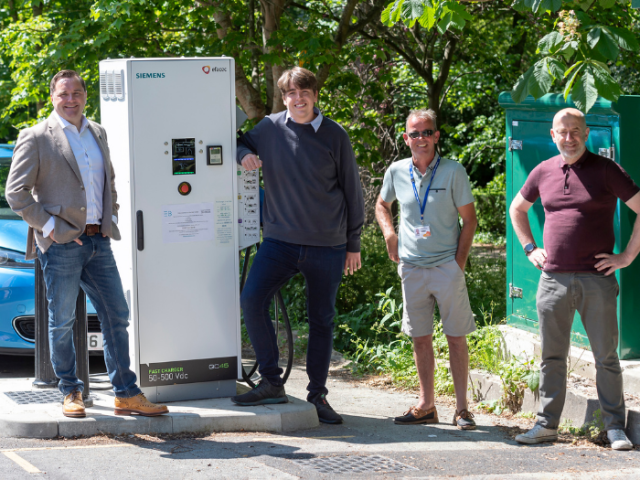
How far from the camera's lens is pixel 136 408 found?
181 inches

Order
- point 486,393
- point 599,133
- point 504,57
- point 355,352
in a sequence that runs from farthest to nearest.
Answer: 1. point 504,57
2. point 355,352
3. point 486,393
4. point 599,133

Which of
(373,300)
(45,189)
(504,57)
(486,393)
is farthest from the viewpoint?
(504,57)

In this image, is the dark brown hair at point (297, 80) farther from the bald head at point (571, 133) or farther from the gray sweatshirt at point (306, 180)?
the bald head at point (571, 133)

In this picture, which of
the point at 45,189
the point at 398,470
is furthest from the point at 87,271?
the point at 398,470

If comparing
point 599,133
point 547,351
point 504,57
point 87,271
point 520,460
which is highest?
point 504,57

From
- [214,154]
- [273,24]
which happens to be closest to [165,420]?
[214,154]

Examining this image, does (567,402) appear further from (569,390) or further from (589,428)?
(589,428)

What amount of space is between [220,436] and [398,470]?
1168 millimetres

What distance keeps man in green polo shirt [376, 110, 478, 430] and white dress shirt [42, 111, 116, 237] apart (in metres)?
1.86

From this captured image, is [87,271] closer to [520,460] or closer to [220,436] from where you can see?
[220,436]

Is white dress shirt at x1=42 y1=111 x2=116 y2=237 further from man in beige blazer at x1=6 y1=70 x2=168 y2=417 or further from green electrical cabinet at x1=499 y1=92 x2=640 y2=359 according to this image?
green electrical cabinet at x1=499 y1=92 x2=640 y2=359

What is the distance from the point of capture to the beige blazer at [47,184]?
14.0 feet

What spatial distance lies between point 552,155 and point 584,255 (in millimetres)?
1195

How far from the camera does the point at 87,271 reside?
4.55 m
